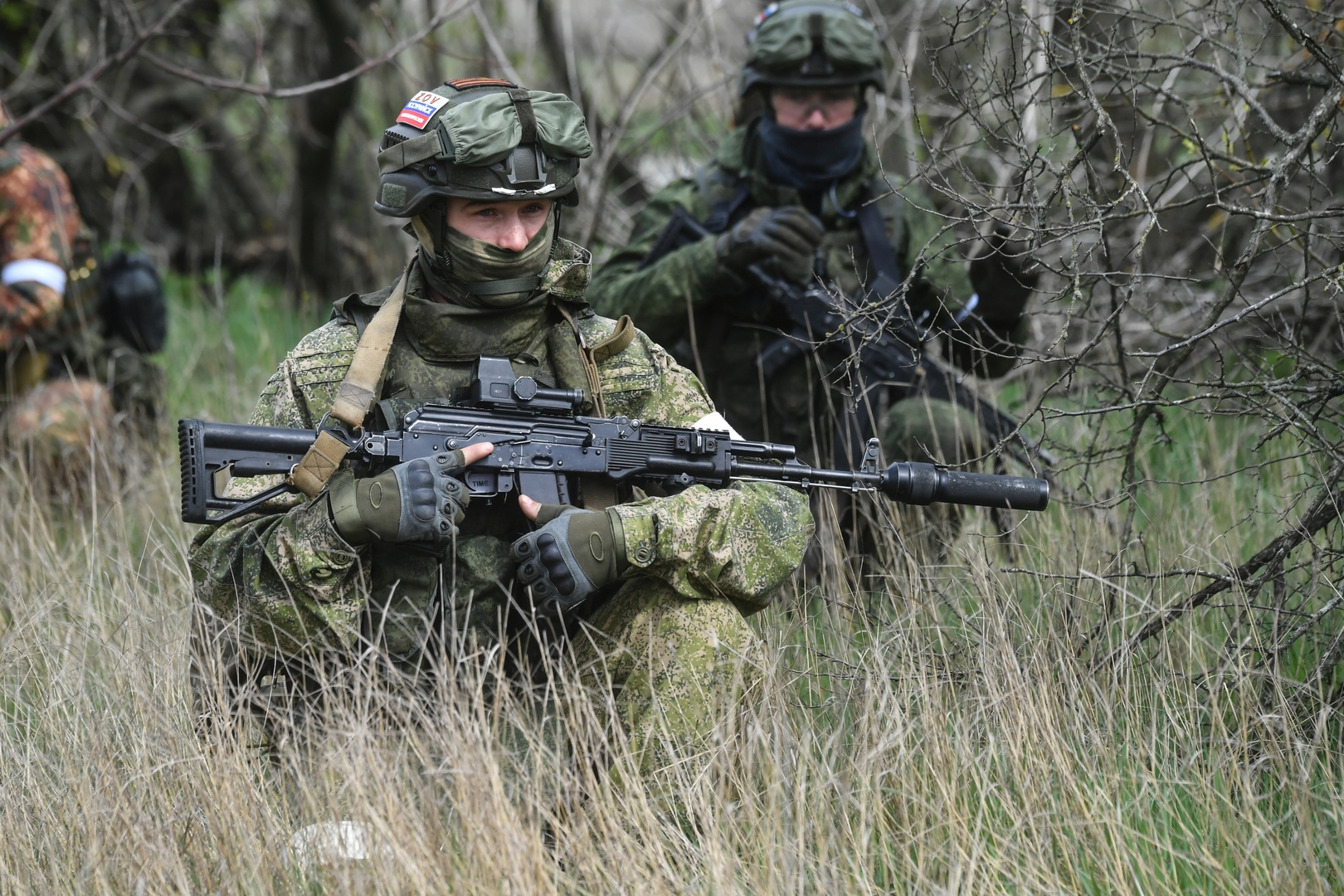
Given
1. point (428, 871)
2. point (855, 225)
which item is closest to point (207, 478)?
point (428, 871)

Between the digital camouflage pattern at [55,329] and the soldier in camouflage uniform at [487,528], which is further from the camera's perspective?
the digital camouflage pattern at [55,329]

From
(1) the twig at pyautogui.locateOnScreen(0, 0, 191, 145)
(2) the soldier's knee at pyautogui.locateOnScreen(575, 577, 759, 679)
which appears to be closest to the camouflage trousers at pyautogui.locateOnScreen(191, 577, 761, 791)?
(2) the soldier's knee at pyautogui.locateOnScreen(575, 577, 759, 679)

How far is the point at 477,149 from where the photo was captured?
9.75 feet

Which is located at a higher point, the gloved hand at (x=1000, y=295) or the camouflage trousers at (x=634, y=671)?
the gloved hand at (x=1000, y=295)

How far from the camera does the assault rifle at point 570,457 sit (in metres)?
2.97

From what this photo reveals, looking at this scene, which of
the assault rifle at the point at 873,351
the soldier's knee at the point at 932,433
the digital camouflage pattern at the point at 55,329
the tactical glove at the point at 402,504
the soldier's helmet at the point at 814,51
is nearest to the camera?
the tactical glove at the point at 402,504

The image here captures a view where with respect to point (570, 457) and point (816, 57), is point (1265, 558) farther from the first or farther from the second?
point (816, 57)

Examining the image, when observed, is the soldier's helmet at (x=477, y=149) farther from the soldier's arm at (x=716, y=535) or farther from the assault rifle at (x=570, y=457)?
the soldier's arm at (x=716, y=535)

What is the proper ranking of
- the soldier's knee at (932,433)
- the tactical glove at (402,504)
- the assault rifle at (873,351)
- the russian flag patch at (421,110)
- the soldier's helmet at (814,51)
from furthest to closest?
the soldier's helmet at (814,51)
the assault rifle at (873,351)
the soldier's knee at (932,433)
the russian flag patch at (421,110)
the tactical glove at (402,504)

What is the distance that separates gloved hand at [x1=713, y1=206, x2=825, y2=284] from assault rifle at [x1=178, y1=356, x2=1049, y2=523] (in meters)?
1.43

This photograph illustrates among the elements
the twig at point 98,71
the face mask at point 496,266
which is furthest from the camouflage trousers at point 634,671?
the twig at point 98,71

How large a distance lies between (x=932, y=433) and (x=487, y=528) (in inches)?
70.5

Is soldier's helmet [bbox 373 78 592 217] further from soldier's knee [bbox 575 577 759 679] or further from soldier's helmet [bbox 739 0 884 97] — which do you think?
soldier's helmet [bbox 739 0 884 97]

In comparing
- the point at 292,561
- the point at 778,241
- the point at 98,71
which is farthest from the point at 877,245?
the point at 98,71
